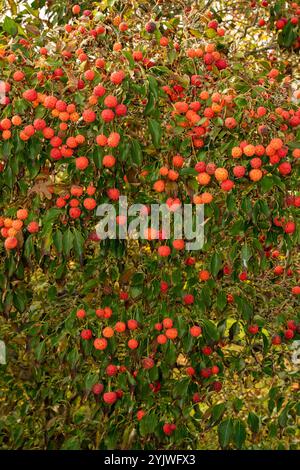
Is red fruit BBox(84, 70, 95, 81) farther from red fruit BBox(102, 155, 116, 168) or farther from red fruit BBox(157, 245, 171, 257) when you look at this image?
red fruit BBox(157, 245, 171, 257)

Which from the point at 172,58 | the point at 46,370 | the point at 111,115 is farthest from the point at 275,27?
the point at 46,370

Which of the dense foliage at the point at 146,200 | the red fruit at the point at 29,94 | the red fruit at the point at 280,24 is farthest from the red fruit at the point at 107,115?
the red fruit at the point at 280,24

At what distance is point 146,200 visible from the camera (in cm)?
212

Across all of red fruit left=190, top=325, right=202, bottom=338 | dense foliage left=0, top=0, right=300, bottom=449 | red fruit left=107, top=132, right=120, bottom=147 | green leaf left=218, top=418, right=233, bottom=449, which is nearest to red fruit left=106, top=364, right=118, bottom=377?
dense foliage left=0, top=0, right=300, bottom=449

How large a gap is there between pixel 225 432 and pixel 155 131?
43.2 inches

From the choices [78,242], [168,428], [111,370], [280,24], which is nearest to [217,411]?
[168,428]

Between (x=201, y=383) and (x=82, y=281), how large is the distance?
607 millimetres

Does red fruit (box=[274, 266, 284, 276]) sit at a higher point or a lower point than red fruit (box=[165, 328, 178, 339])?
higher

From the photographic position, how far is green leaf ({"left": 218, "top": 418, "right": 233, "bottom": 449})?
2186 millimetres

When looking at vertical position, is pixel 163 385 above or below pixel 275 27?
below

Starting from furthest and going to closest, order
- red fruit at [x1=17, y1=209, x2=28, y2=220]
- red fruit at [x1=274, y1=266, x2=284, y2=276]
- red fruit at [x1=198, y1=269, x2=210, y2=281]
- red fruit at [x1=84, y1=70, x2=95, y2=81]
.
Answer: red fruit at [x1=274, y1=266, x2=284, y2=276]
red fruit at [x1=198, y1=269, x2=210, y2=281]
red fruit at [x1=17, y1=209, x2=28, y2=220]
red fruit at [x1=84, y1=70, x2=95, y2=81]

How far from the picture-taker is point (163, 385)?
2373 millimetres

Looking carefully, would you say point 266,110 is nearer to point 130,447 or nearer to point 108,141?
point 108,141
